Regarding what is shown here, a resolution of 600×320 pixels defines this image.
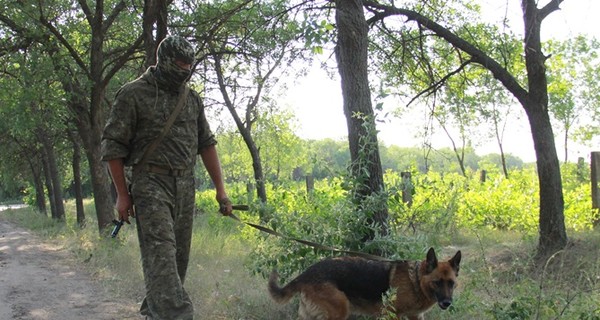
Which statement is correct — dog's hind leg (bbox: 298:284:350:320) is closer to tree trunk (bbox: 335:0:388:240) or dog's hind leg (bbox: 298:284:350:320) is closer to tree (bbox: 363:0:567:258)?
tree trunk (bbox: 335:0:388:240)

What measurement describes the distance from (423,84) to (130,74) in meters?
11.4

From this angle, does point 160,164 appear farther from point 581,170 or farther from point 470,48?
point 581,170

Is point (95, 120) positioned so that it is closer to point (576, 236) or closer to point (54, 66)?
point (54, 66)

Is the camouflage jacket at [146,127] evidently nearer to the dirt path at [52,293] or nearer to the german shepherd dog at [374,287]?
the german shepherd dog at [374,287]

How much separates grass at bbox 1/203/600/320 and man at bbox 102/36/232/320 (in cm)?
173

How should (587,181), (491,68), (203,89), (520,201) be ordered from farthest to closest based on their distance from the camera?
(203,89) < (587,181) < (520,201) < (491,68)

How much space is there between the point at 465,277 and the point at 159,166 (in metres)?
5.05

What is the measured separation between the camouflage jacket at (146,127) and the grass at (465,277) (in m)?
2.24

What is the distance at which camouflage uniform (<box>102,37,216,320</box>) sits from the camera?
4246mm

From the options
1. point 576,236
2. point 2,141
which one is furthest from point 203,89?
point 2,141

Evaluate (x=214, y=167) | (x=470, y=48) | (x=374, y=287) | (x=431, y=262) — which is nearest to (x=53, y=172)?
(x=470, y=48)

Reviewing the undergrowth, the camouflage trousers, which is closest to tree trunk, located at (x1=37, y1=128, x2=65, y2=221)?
the undergrowth

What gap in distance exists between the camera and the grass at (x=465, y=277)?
469 centimetres

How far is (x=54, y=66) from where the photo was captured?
1301cm
